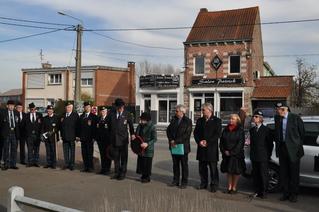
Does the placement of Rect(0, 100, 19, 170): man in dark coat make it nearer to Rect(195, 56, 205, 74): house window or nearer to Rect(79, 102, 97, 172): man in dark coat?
Rect(79, 102, 97, 172): man in dark coat

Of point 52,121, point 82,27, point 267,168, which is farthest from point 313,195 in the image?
point 82,27

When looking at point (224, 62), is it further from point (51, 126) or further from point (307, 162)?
point (307, 162)

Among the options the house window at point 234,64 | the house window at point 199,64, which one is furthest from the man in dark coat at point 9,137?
the house window at point 199,64

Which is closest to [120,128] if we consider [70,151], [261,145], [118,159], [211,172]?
[118,159]

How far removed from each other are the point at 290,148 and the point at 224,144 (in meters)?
1.38

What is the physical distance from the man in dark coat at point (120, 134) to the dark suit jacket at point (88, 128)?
38.7 inches

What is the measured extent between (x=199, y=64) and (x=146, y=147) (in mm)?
29518

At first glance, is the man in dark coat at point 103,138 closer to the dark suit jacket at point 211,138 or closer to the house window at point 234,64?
the dark suit jacket at point 211,138

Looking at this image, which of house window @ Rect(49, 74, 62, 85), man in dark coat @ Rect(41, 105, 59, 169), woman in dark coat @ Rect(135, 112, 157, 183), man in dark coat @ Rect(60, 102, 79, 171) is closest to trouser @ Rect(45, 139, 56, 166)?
man in dark coat @ Rect(41, 105, 59, 169)

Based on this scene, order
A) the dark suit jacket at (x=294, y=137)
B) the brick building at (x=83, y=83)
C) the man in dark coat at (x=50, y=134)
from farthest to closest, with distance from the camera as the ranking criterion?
the brick building at (x=83, y=83) → the man in dark coat at (x=50, y=134) → the dark suit jacket at (x=294, y=137)

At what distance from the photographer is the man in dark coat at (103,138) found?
12094mm

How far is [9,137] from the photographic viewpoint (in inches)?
507

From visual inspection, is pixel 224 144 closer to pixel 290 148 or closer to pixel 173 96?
pixel 290 148

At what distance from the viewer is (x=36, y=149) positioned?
13.5 meters
